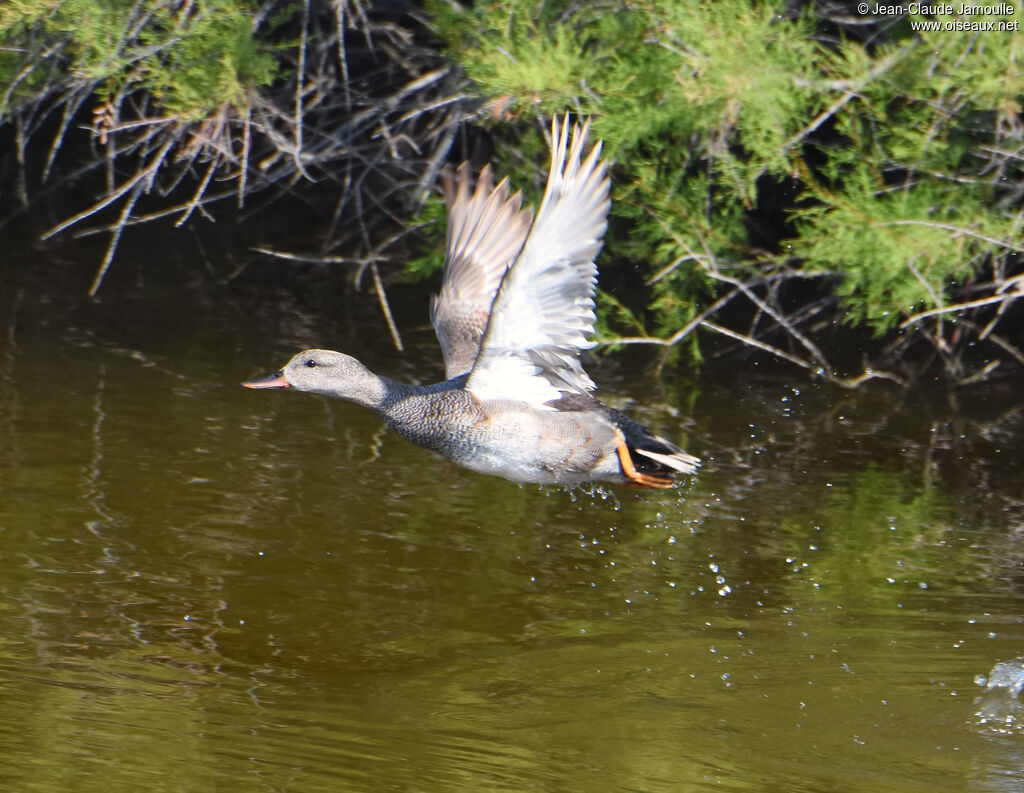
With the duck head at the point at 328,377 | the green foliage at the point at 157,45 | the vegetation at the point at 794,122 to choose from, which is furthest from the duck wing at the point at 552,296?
the green foliage at the point at 157,45

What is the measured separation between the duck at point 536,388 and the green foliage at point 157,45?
1758mm

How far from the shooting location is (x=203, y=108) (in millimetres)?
6051

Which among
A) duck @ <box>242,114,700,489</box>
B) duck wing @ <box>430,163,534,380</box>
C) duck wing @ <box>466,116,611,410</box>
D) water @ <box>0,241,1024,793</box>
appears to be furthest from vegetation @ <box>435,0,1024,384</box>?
duck wing @ <box>466,116,611,410</box>

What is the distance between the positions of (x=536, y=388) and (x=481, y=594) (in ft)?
2.30

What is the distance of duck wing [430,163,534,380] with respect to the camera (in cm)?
499

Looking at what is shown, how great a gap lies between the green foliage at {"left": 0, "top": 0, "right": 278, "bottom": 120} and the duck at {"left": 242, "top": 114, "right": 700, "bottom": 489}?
1.76 metres

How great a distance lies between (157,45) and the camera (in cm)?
599

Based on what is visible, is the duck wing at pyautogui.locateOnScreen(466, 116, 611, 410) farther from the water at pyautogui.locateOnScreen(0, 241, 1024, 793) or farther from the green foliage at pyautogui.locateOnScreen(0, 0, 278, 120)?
the green foliage at pyautogui.locateOnScreen(0, 0, 278, 120)

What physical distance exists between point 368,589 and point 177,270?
479cm

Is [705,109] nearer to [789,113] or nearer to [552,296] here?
[789,113]

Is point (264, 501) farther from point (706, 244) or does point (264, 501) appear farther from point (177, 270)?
point (177, 270)

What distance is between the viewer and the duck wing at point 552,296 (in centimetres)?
395

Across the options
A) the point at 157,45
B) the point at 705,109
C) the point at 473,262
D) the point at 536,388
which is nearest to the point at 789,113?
the point at 705,109

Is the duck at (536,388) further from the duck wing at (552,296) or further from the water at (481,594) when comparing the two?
the water at (481,594)
